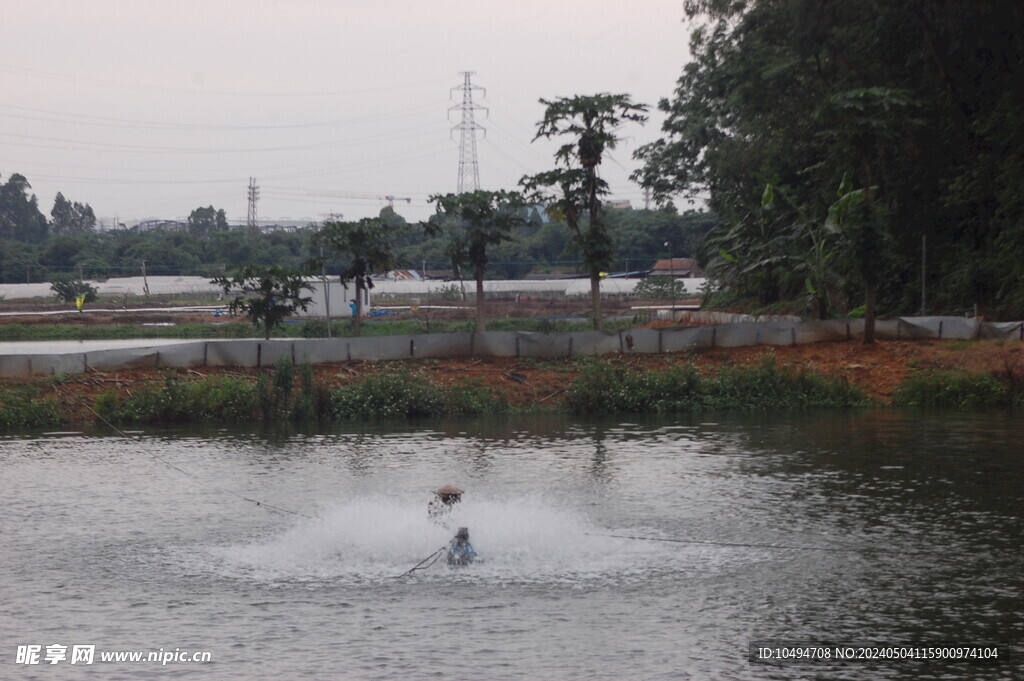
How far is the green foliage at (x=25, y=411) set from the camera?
34.3 metres

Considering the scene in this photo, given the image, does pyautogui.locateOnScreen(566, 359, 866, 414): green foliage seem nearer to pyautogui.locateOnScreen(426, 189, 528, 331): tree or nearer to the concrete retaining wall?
the concrete retaining wall

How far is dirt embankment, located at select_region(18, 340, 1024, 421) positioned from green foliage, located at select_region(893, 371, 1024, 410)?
520mm

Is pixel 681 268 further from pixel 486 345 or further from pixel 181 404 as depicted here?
pixel 181 404

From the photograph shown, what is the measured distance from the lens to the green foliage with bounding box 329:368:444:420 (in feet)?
118

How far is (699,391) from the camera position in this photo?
37156 mm

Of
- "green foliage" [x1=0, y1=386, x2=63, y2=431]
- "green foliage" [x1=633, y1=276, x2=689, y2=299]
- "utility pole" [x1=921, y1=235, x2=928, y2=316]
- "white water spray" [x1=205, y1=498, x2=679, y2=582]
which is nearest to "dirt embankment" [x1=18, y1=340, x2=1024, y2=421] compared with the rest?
"green foliage" [x1=0, y1=386, x2=63, y2=431]

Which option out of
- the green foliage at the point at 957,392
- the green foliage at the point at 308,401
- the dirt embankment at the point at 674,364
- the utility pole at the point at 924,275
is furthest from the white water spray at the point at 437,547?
the utility pole at the point at 924,275

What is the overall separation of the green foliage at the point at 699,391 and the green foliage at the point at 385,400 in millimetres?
4614

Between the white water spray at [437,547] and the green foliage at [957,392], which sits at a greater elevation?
the green foliage at [957,392]

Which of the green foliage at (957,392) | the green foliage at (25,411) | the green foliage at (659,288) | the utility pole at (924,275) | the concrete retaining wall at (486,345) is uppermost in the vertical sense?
the utility pole at (924,275)

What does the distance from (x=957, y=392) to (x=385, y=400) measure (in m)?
18.7

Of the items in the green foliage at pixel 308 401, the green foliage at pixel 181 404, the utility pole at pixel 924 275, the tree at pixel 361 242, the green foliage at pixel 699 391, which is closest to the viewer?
the green foliage at pixel 181 404

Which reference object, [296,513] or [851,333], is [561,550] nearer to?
[296,513]

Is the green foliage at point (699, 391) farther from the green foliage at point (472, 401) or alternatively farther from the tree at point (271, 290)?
the tree at point (271, 290)
